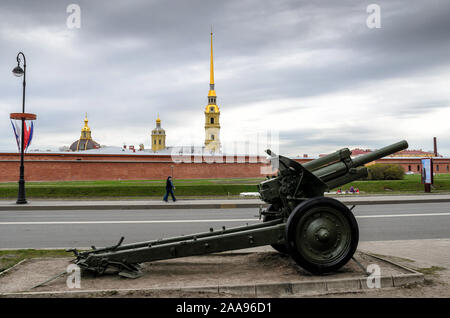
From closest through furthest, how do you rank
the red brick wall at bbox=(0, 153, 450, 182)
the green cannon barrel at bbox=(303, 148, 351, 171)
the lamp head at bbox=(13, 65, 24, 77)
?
the green cannon barrel at bbox=(303, 148, 351, 171), the lamp head at bbox=(13, 65, 24, 77), the red brick wall at bbox=(0, 153, 450, 182)

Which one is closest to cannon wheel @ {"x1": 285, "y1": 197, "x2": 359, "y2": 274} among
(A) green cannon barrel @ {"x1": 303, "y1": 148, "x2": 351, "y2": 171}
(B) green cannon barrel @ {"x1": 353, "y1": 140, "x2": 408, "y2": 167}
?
(A) green cannon barrel @ {"x1": 303, "y1": 148, "x2": 351, "y2": 171}

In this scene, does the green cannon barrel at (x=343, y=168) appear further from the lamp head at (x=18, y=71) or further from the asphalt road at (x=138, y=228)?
the lamp head at (x=18, y=71)

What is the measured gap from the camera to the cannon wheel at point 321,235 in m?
4.80

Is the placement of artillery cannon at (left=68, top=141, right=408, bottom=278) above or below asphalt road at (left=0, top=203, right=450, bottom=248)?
above

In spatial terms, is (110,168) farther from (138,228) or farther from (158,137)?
(158,137)

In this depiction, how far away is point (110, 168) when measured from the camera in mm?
43906

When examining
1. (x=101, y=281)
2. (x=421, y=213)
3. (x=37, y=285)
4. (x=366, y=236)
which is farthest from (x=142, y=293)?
(x=421, y=213)

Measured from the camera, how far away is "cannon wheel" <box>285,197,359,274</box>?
4.80m

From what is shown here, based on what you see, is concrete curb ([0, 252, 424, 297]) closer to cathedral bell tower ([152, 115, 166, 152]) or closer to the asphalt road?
the asphalt road

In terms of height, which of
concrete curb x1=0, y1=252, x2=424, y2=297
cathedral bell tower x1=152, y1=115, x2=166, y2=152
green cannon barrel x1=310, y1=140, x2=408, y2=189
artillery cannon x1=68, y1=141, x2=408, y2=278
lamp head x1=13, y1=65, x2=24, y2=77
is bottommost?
concrete curb x1=0, y1=252, x2=424, y2=297

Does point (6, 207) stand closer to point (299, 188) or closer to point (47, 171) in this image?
point (299, 188)

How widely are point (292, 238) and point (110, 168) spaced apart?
136ft

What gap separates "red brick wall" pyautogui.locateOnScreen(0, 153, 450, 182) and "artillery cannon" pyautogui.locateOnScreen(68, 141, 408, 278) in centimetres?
3971

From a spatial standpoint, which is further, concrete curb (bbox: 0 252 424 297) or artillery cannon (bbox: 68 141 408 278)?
artillery cannon (bbox: 68 141 408 278)
